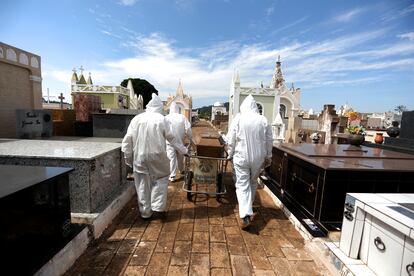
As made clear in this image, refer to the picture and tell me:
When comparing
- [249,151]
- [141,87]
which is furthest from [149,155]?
[141,87]

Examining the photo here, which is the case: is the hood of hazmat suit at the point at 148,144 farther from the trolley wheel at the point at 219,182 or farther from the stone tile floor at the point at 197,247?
the trolley wheel at the point at 219,182

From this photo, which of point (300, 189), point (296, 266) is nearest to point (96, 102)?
point (300, 189)

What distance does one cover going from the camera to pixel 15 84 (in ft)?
17.6

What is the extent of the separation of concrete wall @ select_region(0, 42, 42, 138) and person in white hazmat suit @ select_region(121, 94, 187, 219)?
3.99 meters

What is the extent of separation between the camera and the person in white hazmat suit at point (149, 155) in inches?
125

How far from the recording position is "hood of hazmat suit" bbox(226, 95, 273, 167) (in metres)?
3.39

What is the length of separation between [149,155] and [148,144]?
0.16 metres

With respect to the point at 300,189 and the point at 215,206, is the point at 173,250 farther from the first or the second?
the point at 300,189

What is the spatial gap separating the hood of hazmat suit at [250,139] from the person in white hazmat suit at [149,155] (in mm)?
982

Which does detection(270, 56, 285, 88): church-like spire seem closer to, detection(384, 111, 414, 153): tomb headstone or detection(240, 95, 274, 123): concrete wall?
detection(240, 95, 274, 123): concrete wall

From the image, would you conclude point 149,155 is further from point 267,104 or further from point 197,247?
point 267,104

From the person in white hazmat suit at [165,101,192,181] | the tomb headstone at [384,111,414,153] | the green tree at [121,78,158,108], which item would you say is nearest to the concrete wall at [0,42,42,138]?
the person in white hazmat suit at [165,101,192,181]

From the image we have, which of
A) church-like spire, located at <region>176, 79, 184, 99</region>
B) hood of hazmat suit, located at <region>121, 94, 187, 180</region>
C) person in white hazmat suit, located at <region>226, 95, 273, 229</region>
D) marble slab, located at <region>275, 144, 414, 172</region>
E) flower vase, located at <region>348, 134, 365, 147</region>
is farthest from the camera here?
church-like spire, located at <region>176, 79, 184, 99</region>

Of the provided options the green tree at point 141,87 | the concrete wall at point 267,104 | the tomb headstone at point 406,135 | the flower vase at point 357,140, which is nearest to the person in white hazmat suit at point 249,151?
the flower vase at point 357,140
